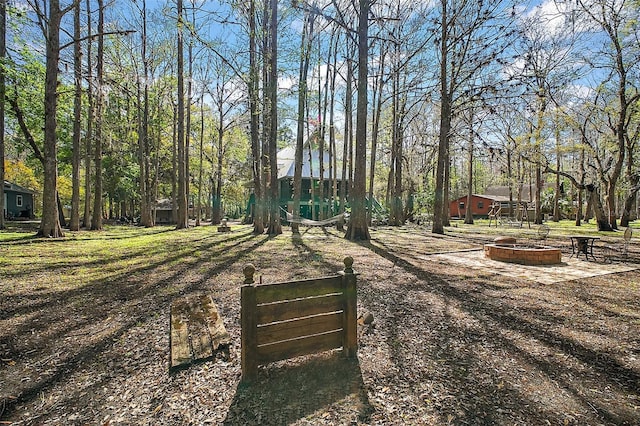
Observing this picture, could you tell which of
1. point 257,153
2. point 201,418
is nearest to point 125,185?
point 257,153

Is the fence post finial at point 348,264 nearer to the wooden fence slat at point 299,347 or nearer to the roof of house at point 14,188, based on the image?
the wooden fence slat at point 299,347

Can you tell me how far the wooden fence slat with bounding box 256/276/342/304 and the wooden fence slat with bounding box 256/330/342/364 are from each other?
1.14ft

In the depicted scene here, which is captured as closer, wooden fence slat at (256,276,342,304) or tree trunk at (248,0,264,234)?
wooden fence slat at (256,276,342,304)

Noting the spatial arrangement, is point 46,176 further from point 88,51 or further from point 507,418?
point 507,418

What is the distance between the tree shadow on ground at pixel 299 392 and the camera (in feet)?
6.64

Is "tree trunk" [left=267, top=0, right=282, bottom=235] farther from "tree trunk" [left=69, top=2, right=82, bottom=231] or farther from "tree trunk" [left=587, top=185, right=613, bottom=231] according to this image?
"tree trunk" [left=587, top=185, right=613, bottom=231]

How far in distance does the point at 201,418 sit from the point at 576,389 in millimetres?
2574

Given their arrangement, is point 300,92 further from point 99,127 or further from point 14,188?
point 14,188

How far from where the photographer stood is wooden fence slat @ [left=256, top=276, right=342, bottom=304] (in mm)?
2369

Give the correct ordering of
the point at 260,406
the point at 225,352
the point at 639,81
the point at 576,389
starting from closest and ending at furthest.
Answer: the point at 260,406
the point at 576,389
the point at 225,352
the point at 639,81

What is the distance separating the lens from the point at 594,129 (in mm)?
17078

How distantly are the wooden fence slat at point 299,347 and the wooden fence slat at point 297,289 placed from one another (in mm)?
349

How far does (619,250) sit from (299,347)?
10.8m

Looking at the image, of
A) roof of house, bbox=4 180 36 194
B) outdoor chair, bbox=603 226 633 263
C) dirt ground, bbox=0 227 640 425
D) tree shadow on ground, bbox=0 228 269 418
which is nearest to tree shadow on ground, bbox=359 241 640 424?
dirt ground, bbox=0 227 640 425
